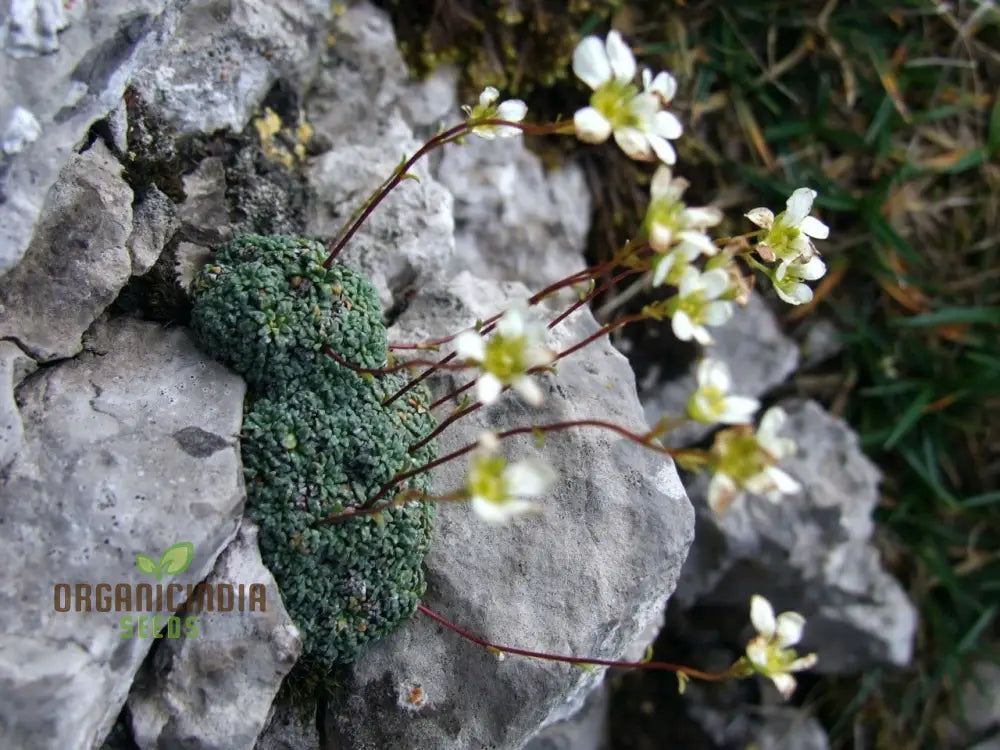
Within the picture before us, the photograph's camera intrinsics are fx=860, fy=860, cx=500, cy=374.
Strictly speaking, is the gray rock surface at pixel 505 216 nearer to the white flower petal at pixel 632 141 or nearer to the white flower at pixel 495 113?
the white flower at pixel 495 113

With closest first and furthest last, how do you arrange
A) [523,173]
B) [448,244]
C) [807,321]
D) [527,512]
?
[527,512] → [448,244] → [523,173] → [807,321]

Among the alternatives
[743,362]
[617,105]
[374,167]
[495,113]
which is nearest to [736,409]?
[617,105]

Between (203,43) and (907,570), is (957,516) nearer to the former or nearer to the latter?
(907,570)

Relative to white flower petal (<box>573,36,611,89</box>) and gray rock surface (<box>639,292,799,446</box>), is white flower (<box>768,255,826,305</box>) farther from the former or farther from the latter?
gray rock surface (<box>639,292,799,446</box>)

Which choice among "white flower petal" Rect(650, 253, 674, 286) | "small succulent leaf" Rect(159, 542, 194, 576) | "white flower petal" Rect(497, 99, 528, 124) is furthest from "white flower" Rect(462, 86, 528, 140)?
"small succulent leaf" Rect(159, 542, 194, 576)

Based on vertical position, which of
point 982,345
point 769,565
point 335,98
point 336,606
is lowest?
point 769,565

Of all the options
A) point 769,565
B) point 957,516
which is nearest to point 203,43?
point 769,565
